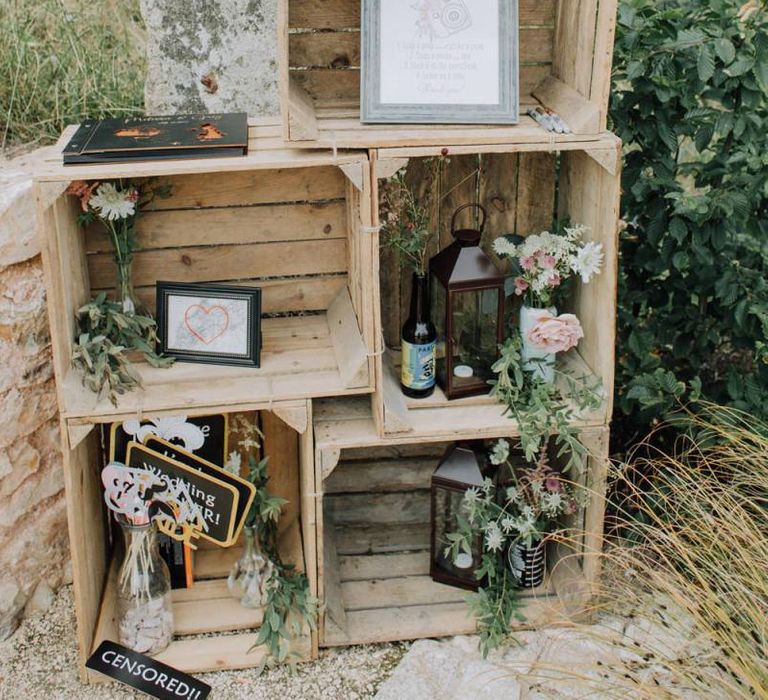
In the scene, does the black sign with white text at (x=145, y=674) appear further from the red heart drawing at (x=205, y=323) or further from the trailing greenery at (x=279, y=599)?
the red heart drawing at (x=205, y=323)

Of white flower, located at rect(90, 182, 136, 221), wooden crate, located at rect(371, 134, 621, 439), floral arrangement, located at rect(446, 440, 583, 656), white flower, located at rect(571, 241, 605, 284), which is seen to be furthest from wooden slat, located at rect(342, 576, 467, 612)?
→ white flower, located at rect(90, 182, 136, 221)

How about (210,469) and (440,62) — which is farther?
(210,469)

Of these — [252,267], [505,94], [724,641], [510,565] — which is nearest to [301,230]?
[252,267]

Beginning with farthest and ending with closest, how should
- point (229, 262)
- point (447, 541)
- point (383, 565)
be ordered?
1. point (383, 565)
2. point (447, 541)
3. point (229, 262)

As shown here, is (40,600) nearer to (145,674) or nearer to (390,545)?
(145,674)

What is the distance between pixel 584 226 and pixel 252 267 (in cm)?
100

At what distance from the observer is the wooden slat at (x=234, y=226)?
2936mm

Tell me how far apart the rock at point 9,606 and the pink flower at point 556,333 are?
5.75 ft

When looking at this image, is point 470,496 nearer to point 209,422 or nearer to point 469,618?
point 469,618

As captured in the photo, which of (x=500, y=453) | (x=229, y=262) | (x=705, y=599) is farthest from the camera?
(x=229, y=262)

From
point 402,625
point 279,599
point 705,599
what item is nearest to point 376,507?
point 402,625

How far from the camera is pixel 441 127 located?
2.56m

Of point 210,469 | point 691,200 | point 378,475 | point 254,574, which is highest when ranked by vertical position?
point 691,200

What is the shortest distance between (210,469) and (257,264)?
2.08ft
